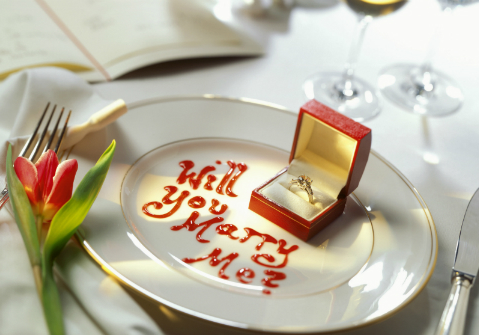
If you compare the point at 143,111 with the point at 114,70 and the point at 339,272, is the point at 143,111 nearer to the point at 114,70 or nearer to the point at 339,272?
the point at 114,70

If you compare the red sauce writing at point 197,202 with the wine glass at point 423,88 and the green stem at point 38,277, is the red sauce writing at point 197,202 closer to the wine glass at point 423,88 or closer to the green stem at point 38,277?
the green stem at point 38,277

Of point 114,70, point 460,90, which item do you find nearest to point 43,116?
point 114,70

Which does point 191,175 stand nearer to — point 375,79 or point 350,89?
point 350,89

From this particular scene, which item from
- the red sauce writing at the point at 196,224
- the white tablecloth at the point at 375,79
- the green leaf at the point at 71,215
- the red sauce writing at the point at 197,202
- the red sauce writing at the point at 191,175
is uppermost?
the white tablecloth at the point at 375,79

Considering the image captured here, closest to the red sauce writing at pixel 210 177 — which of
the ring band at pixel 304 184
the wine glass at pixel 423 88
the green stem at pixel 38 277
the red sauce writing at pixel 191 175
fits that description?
the red sauce writing at pixel 191 175

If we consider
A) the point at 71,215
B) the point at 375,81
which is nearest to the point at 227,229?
the point at 71,215

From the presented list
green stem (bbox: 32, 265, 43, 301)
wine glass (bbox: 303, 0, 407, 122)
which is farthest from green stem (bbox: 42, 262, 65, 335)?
wine glass (bbox: 303, 0, 407, 122)
